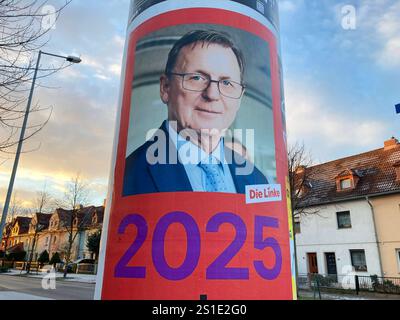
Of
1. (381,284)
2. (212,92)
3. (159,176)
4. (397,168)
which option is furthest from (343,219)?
(159,176)

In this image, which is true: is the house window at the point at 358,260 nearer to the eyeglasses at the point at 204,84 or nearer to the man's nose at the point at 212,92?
the eyeglasses at the point at 204,84

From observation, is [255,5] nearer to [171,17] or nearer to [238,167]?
[171,17]

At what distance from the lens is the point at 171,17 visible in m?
6.93

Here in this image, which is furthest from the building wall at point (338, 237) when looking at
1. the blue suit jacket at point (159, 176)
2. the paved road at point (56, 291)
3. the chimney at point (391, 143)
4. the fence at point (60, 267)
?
the fence at point (60, 267)

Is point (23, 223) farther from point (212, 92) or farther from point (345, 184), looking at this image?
point (212, 92)

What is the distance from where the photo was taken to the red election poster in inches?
218

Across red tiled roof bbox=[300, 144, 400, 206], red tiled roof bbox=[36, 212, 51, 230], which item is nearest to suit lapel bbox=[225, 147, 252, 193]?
red tiled roof bbox=[300, 144, 400, 206]

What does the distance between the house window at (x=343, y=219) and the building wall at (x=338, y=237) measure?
0.28 meters

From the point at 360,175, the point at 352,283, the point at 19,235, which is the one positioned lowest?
the point at 352,283

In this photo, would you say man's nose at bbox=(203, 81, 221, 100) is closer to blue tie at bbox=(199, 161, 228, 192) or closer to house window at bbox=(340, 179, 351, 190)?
blue tie at bbox=(199, 161, 228, 192)

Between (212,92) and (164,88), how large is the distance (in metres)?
0.94

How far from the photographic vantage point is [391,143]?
97.3 feet

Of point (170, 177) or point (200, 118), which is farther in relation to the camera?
point (200, 118)
